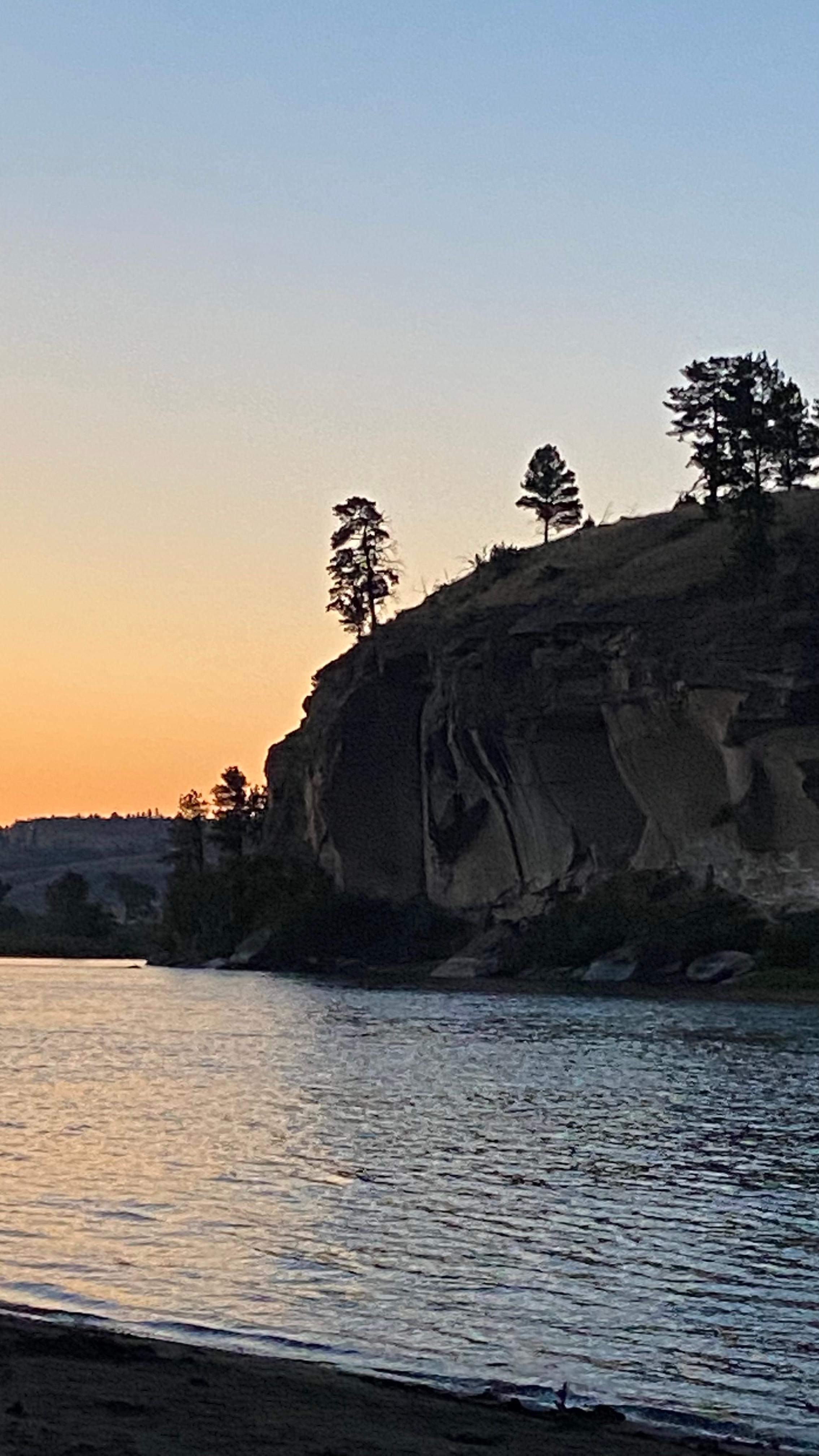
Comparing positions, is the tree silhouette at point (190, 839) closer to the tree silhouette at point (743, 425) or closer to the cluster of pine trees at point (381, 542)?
the cluster of pine trees at point (381, 542)

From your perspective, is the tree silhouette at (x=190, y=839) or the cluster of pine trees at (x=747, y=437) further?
the tree silhouette at (x=190, y=839)

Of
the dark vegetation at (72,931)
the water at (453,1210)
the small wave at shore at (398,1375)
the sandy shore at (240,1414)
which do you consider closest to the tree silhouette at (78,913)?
the dark vegetation at (72,931)

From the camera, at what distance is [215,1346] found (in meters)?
13.9

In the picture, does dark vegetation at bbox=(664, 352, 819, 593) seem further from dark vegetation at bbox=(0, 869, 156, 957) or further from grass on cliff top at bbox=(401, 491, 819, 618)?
dark vegetation at bbox=(0, 869, 156, 957)

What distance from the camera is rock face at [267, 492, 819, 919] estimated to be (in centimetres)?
7588

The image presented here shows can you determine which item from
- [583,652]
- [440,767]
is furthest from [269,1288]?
[440,767]

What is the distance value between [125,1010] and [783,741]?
93.1 feet

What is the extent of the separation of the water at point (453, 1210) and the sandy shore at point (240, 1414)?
95cm

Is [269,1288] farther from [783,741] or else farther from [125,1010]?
[783,741]

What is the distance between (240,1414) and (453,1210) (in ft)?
33.2

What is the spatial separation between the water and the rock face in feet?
104

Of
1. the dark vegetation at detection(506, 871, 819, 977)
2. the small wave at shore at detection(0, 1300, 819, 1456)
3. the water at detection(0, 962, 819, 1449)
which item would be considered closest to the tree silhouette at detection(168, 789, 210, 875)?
the dark vegetation at detection(506, 871, 819, 977)

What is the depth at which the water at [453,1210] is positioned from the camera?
14.3 metres

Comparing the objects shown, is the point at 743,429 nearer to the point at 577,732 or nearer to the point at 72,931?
the point at 577,732
